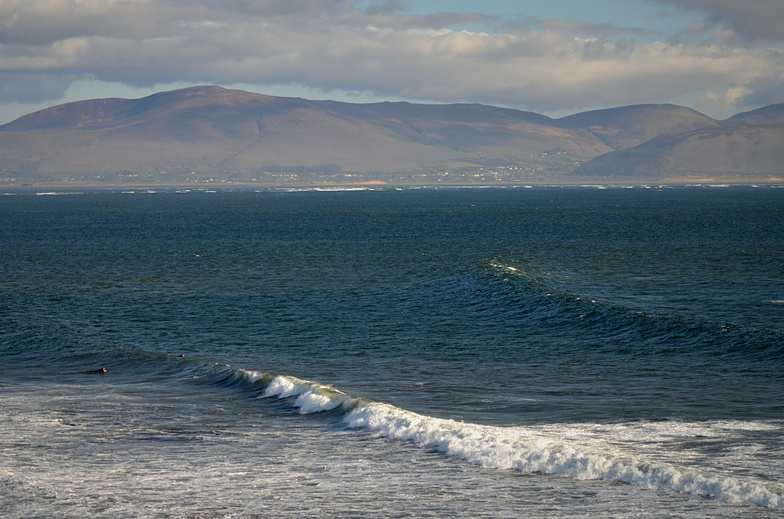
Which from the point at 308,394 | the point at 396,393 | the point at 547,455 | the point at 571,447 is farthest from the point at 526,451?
the point at 308,394

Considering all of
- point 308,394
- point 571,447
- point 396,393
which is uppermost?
point 571,447

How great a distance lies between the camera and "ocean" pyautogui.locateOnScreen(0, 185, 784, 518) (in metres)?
17.4

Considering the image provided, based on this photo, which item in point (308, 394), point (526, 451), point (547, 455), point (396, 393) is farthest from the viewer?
point (396, 393)

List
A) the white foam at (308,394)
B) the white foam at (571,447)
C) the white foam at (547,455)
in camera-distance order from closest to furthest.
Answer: the white foam at (547,455), the white foam at (571,447), the white foam at (308,394)

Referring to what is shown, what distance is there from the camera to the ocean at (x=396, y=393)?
17.4 metres

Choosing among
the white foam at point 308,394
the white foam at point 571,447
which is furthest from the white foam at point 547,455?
the white foam at point 308,394

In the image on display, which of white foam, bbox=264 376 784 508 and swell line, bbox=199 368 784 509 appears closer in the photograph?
swell line, bbox=199 368 784 509

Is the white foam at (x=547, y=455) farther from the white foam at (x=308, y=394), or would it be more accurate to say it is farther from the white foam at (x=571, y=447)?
the white foam at (x=308, y=394)

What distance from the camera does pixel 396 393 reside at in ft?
88.6

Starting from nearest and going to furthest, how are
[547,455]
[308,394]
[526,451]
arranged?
1. [547,455]
2. [526,451]
3. [308,394]

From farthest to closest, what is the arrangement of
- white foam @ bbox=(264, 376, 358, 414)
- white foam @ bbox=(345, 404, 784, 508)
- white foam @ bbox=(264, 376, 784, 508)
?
white foam @ bbox=(264, 376, 358, 414)
white foam @ bbox=(264, 376, 784, 508)
white foam @ bbox=(345, 404, 784, 508)

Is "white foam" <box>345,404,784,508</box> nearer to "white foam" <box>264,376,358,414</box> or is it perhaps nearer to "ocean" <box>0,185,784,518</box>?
"ocean" <box>0,185,784,518</box>

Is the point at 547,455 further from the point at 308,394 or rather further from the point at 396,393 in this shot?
the point at 308,394

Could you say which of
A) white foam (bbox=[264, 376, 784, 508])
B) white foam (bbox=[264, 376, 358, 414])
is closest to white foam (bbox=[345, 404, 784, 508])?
white foam (bbox=[264, 376, 784, 508])
